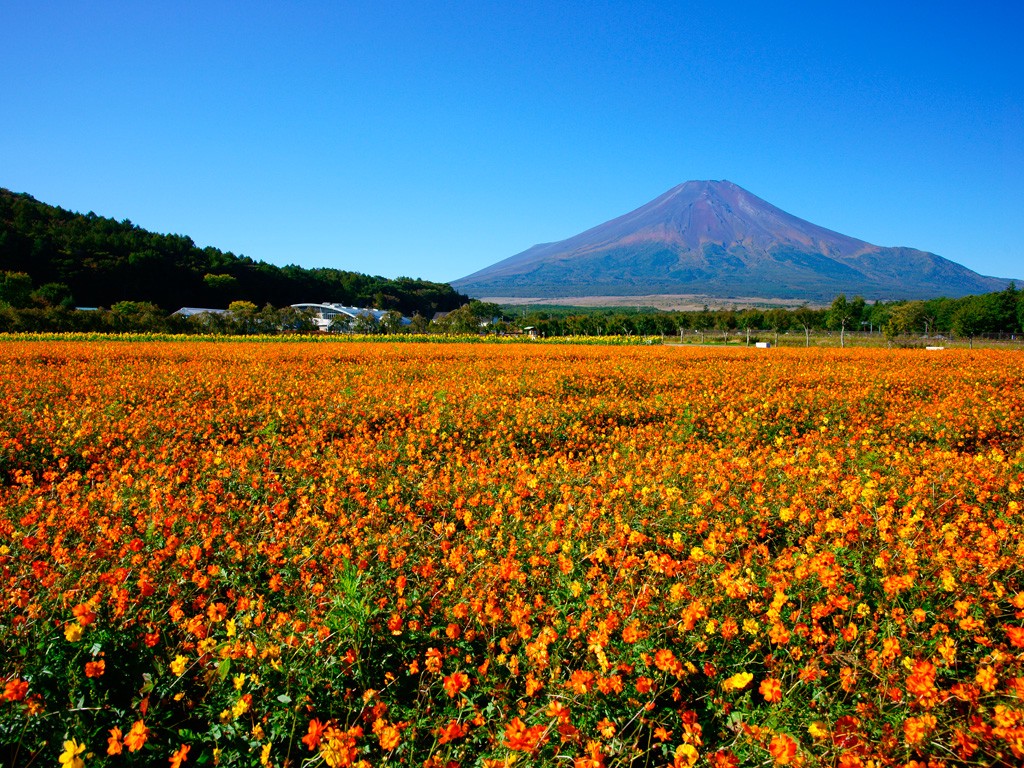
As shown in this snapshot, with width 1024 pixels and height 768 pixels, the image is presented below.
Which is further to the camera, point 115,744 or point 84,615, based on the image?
point 84,615

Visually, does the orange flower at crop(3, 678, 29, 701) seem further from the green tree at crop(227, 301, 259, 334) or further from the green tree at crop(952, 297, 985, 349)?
the green tree at crop(952, 297, 985, 349)

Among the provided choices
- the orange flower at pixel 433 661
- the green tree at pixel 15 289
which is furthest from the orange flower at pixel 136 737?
the green tree at pixel 15 289

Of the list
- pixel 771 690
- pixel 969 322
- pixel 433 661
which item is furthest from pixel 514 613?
pixel 969 322

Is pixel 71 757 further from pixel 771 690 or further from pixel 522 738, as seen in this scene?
pixel 771 690

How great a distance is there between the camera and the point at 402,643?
2.23 m

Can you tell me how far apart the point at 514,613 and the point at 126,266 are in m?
84.0

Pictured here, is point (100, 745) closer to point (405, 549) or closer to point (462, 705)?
point (462, 705)

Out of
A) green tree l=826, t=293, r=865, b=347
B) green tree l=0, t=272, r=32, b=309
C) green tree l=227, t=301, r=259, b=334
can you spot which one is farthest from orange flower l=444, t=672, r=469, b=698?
green tree l=826, t=293, r=865, b=347

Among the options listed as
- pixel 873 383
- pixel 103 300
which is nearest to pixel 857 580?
pixel 873 383

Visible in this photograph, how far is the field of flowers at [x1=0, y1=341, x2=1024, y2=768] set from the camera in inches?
71.2

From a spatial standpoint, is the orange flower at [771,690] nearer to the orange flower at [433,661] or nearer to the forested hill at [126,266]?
the orange flower at [433,661]

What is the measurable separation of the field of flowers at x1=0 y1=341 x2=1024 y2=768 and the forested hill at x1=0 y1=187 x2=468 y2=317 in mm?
69461

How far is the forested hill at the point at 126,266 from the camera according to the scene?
204ft

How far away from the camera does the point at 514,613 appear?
2.21m
